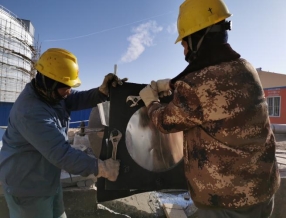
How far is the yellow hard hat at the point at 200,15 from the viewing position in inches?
63.7

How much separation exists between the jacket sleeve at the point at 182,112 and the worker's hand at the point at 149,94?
8.7 inches

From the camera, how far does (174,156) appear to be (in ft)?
7.05

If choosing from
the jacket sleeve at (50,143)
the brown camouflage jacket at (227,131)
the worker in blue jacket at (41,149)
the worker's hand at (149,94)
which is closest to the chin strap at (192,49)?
the brown camouflage jacket at (227,131)

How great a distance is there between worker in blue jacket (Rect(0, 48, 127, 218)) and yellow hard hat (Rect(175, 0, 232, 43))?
674 mm

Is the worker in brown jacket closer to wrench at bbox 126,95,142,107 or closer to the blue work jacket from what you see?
wrench at bbox 126,95,142,107

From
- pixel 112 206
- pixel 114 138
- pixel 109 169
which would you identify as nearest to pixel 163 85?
pixel 114 138

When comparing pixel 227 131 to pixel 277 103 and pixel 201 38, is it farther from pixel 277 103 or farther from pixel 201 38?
pixel 277 103

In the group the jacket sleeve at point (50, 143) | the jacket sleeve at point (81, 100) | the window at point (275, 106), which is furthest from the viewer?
the window at point (275, 106)

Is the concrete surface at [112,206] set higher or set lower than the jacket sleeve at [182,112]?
lower

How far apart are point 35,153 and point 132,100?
88cm

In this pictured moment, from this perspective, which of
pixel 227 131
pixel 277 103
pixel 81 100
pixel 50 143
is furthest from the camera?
pixel 277 103

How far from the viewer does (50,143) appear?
6.00 feet

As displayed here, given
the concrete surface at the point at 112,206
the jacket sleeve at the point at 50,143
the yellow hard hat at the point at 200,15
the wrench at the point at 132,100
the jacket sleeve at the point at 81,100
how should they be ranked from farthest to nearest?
the concrete surface at the point at 112,206 < the jacket sleeve at the point at 81,100 < the wrench at the point at 132,100 < the jacket sleeve at the point at 50,143 < the yellow hard hat at the point at 200,15

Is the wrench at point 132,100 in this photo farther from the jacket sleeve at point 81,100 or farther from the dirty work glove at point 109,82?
the jacket sleeve at point 81,100
